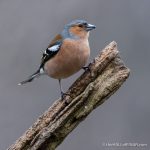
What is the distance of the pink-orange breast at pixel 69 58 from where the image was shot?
501 cm

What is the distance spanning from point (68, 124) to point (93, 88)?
33cm

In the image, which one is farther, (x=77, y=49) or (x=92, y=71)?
(x=77, y=49)

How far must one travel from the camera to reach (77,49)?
508 centimetres

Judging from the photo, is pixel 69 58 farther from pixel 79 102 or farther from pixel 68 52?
pixel 79 102

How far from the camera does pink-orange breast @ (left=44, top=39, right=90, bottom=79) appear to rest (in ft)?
16.4

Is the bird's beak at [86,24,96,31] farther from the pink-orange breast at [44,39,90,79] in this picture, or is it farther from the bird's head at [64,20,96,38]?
the pink-orange breast at [44,39,90,79]

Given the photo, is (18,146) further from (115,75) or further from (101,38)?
(101,38)

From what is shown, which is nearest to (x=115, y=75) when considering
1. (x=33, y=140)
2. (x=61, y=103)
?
(x=61, y=103)

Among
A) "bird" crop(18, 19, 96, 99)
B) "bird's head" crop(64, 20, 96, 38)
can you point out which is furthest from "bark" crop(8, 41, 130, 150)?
"bird's head" crop(64, 20, 96, 38)

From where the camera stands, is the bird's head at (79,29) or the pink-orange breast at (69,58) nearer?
the pink-orange breast at (69,58)

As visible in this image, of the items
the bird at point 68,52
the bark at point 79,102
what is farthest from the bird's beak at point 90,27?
the bark at point 79,102

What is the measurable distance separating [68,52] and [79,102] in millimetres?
1125

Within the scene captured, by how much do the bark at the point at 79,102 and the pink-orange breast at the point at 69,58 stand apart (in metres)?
0.40

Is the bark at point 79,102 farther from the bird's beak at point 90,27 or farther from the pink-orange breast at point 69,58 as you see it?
the bird's beak at point 90,27
